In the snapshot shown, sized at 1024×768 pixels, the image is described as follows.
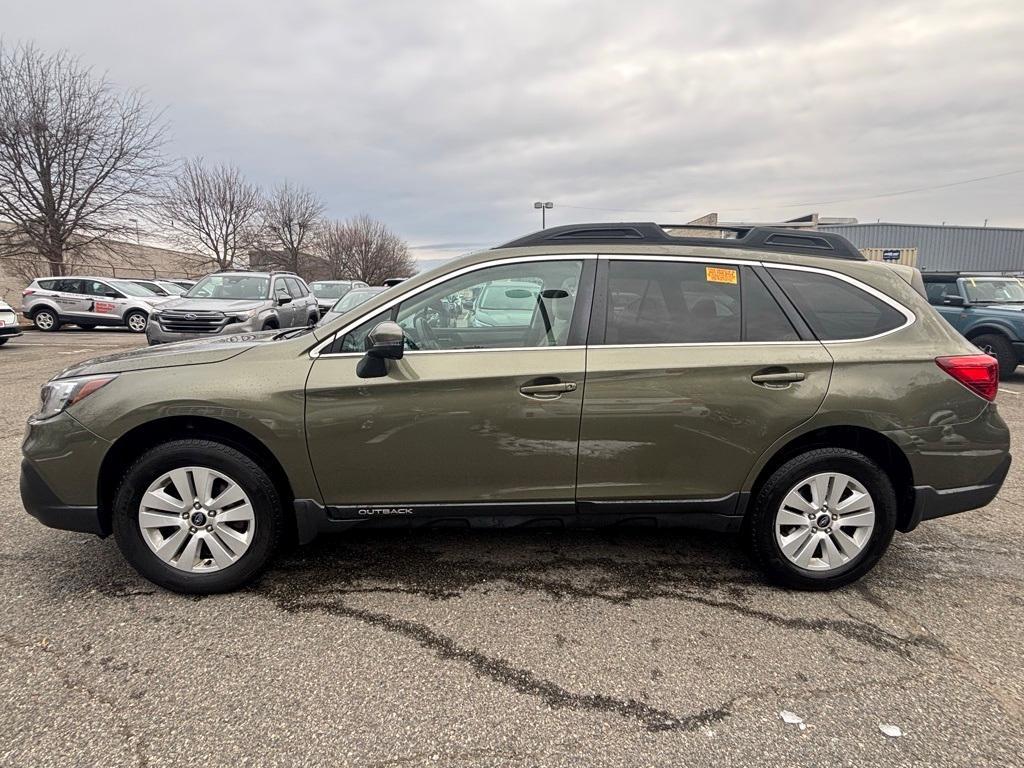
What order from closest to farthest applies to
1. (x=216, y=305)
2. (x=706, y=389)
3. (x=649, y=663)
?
(x=649, y=663), (x=706, y=389), (x=216, y=305)

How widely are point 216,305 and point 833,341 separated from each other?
10433mm

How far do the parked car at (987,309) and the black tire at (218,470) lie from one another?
1092 centimetres

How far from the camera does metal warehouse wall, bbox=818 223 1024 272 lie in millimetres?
40875

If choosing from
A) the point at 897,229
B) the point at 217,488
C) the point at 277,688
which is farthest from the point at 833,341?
the point at 897,229

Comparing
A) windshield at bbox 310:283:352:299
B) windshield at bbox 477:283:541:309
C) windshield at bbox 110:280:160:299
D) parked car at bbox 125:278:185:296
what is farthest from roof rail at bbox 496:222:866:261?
parked car at bbox 125:278:185:296

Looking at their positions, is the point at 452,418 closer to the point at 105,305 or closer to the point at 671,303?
the point at 671,303

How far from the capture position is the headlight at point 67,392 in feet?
9.09

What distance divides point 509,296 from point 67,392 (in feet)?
7.52

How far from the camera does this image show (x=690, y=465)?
285cm

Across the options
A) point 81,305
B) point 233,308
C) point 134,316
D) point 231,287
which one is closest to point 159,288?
point 81,305

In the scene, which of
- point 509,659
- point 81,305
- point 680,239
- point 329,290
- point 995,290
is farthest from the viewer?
point 329,290

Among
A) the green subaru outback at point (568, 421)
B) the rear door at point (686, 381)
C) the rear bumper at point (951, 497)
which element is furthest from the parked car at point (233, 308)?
the rear bumper at point (951, 497)

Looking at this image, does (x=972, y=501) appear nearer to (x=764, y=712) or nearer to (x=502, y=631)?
(x=764, y=712)

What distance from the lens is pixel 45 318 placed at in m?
17.3
